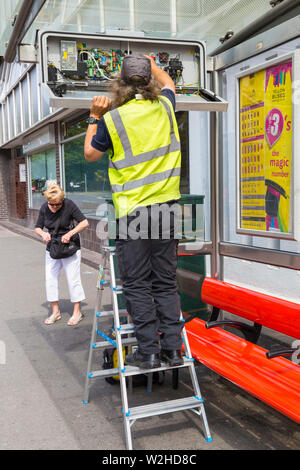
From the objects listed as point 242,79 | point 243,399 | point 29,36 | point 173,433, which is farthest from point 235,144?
point 29,36

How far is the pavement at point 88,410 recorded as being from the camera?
121 inches

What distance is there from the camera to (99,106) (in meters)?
3.06

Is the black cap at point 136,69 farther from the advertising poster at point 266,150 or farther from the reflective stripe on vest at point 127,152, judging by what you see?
the advertising poster at point 266,150

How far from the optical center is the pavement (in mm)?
3066

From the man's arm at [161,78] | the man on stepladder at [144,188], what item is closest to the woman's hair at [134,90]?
the man on stepladder at [144,188]

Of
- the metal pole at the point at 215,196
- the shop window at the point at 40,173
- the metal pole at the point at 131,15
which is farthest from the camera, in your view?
the shop window at the point at 40,173

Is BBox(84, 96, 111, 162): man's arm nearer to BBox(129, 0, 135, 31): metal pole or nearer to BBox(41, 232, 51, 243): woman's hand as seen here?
BBox(41, 232, 51, 243): woman's hand

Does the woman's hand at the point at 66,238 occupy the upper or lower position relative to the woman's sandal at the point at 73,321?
upper

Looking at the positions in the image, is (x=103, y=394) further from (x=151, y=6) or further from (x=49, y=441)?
(x=151, y=6)

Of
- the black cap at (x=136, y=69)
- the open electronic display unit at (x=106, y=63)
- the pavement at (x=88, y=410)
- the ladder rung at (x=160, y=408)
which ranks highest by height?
the open electronic display unit at (x=106, y=63)

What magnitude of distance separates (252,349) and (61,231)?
2.97 meters

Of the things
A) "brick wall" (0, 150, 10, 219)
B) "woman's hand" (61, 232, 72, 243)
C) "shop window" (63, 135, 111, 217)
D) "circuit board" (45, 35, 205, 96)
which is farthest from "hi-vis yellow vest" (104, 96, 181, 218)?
"brick wall" (0, 150, 10, 219)

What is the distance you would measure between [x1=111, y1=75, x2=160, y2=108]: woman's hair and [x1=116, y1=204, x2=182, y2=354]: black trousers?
0.70 metres

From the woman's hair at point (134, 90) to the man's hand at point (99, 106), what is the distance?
0.11 meters
